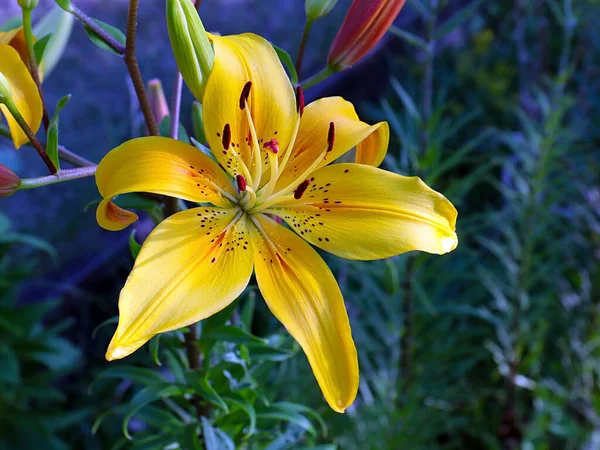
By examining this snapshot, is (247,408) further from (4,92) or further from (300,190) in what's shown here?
(4,92)

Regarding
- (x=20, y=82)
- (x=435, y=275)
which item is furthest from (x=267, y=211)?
(x=435, y=275)

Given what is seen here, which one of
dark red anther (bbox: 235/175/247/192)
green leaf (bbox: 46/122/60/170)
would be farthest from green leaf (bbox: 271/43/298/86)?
green leaf (bbox: 46/122/60/170)

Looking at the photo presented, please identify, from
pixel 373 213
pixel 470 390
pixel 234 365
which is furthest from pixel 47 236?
pixel 373 213

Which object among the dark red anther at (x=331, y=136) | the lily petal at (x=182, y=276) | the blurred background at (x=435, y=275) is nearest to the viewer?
the lily petal at (x=182, y=276)

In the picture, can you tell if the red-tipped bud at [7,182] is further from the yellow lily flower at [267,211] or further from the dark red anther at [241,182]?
the dark red anther at [241,182]

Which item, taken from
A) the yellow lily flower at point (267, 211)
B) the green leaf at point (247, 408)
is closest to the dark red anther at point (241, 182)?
the yellow lily flower at point (267, 211)

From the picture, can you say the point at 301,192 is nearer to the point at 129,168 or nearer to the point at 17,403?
the point at 129,168
